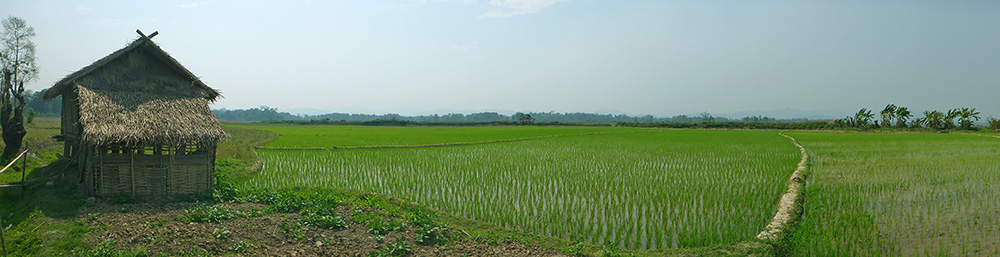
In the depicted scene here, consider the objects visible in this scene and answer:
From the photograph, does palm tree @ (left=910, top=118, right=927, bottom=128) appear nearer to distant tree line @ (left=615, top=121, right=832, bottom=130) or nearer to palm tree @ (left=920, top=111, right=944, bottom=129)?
palm tree @ (left=920, top=111, right=944, bottom=129)

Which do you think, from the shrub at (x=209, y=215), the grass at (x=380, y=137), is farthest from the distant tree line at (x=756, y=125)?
the shrub at (x=209, y=215)

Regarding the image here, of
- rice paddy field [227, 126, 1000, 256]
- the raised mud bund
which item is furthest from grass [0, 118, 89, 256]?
the raised mud bund

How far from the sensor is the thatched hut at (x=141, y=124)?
7371mm

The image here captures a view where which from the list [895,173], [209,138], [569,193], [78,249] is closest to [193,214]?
[78,249]

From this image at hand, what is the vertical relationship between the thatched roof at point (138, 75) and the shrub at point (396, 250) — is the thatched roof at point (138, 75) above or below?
above

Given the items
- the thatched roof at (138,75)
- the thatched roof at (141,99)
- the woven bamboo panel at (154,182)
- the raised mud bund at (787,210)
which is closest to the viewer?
the raised mud bund at (787,210)

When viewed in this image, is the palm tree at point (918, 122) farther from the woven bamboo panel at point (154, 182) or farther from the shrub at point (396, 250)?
the woven bamboo panel at point (154, 182)

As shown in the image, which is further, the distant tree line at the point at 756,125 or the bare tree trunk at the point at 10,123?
the distant tree line at the point at 756,125

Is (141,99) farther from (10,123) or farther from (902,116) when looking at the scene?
(902,116)

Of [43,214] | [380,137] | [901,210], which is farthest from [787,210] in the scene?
[380,137]

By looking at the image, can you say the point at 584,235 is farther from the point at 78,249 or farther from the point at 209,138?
the point at 209,138

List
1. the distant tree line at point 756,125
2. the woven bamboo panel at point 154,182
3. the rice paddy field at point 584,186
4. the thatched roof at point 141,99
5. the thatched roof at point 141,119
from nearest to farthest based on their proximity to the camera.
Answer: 1. the rice paddy field at point 584,186
2. the thatched roof at point 141,119
3. the thatched roof at point 141,99
4. the woven bamboo panel at point 154,182
5. the distant tree line at point 756,125

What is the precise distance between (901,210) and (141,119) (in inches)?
512

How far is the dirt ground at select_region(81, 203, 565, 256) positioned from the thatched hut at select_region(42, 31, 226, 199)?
125 centimetres
